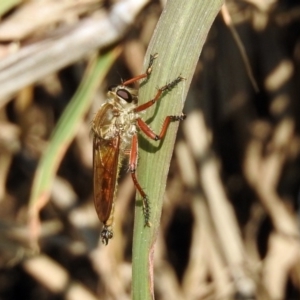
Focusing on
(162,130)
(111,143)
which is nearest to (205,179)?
(111,143)

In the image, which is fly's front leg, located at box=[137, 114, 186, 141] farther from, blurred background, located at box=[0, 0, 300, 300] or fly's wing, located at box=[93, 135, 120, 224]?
blurred background, located at box=[0, 0, 300, 300]

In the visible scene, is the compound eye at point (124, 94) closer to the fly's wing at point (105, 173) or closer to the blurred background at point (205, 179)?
the fly's wing at point (105, 173)

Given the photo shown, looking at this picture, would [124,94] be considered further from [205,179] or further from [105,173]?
[205,179]

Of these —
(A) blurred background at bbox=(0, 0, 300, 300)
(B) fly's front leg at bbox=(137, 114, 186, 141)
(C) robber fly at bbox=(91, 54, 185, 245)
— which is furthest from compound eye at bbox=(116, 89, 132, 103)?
(A) blurred background at bbox=(0, 0, 300, 300)

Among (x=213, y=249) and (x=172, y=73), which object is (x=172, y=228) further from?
(x=172, y=73)

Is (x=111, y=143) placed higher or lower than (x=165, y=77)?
higher

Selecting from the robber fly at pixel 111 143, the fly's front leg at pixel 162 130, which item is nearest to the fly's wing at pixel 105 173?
the robber fly at pixel 111 143
